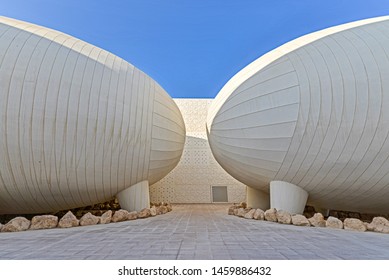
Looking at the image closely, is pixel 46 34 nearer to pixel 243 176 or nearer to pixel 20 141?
pixel 20 141

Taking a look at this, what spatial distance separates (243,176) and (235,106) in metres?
2.58

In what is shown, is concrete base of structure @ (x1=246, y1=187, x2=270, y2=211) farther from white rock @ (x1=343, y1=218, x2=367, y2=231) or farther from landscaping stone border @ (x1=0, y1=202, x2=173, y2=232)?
landscaping stone border @ (x1=0, y1=202, x2=173, y2=232)

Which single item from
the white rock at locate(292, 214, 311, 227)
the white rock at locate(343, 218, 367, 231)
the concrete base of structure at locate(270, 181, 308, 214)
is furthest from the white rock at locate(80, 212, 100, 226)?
the white rock at locate(343, 218, 367, 231)

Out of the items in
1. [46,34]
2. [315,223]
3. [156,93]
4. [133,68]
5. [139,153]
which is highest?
[46,34]

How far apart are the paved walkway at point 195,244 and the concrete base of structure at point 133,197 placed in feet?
7.26

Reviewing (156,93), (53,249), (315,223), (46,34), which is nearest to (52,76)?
(46,34)

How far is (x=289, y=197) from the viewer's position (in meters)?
7.03

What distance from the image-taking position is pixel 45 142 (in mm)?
6180

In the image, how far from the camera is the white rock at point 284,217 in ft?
20.7

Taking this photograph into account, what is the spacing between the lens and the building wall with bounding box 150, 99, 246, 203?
15617 millimetres

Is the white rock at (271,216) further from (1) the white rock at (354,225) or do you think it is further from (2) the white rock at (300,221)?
(1) the white rock at (354,225)

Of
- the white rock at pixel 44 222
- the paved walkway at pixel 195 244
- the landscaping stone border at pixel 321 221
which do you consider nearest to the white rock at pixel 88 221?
the white rock at pixel 44 222

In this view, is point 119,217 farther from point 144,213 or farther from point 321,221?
point 321,221

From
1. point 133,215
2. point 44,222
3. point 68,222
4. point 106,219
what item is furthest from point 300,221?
point 44,222
